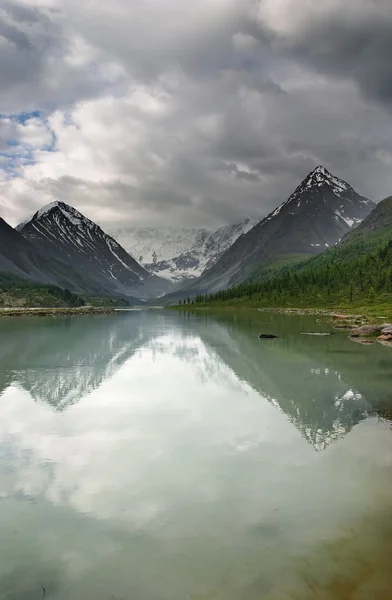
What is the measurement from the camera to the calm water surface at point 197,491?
10945mm

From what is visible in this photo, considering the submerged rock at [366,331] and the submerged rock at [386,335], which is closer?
the submerged rock at [386,335]

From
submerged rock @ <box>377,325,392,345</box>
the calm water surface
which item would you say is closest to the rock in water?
submerged rock @ <box>377,325,392,345</box>

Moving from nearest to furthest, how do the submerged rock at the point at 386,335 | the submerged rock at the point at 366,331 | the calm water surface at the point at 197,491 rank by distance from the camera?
1. the calm water surface at the point at 197,491
2. the submerged rock at the point at 386,335
3. the submerged rock at the point at 366,331

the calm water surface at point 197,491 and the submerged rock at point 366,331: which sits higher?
the submerged rock at point 366,331

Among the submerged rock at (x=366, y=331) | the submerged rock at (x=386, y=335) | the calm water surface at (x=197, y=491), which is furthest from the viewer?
the submerged rock at (x=366, y=331)

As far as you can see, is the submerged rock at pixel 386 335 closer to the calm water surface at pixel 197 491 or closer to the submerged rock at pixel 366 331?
the submerged rock at pixel 366 331

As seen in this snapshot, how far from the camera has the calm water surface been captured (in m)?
10.9

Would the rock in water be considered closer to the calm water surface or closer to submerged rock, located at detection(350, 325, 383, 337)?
submerged rock, located at detection(350, 325, 383, 337)

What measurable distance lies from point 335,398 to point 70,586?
23.2 metres

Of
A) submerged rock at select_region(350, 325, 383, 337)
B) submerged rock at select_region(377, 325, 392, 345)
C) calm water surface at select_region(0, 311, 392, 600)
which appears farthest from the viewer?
submerged rock at select_region(350, 325, 383, 337)

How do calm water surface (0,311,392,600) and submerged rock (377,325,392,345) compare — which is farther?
submerged rock (377,325,392,345)

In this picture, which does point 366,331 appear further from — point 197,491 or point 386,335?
point 197,491

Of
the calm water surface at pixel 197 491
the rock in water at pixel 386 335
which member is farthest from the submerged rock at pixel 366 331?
the calm water surface at pixel 197 491

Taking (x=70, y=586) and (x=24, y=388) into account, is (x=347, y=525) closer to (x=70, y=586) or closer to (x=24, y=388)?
(x=70, y=586)
